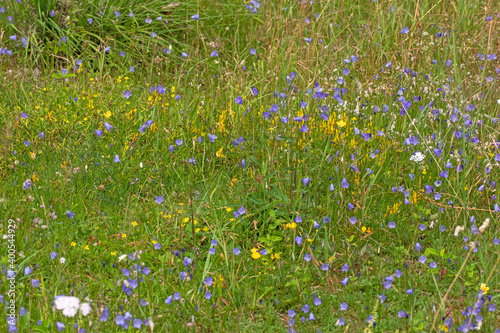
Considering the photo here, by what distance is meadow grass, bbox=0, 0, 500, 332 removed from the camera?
209 cm

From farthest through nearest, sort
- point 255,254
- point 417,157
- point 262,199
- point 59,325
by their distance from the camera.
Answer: point 417,157 < point 262,199 < point 255,254 < point 59,325

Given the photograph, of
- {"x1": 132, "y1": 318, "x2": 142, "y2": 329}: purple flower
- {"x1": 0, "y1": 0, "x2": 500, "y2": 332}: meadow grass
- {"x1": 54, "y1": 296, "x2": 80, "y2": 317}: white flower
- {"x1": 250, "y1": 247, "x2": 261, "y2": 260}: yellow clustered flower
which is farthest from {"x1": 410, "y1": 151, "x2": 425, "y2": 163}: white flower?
{"x1": 54, "y1": 296, "x2": 80, "y2": 317}: white flower

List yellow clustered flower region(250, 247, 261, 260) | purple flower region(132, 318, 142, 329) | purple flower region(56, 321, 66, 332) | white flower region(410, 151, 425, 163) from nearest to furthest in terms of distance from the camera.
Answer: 1. purple flower region(56, 321, 66, 332)
2. purple flower region(132, 318, 142, 329)
3. yellow clustered flower region(250, 247, 261, 260)
4. white flower region(410, 151, 425, 163)

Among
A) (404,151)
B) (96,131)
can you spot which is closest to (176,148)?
(96,131)

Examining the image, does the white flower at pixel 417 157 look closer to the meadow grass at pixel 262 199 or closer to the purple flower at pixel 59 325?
the meadow grass at pixel 262 199

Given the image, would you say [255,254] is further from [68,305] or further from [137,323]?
[68,305]

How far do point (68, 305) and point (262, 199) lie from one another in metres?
1.11

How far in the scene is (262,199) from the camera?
2613 mm

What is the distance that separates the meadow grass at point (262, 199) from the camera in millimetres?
2094

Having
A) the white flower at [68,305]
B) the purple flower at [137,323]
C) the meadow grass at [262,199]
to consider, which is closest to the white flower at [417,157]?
the meadow grass at [262,199]

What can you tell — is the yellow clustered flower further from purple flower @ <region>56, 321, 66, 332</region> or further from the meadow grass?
purple flower @ <region>56, 321, 66, 332</region>

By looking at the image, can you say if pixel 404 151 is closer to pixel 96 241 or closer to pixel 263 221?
pixel 263 221

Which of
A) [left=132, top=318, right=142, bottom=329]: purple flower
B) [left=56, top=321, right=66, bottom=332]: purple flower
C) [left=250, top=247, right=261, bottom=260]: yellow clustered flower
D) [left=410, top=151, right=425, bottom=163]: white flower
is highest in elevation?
[left=410, top=151, right=425, bottom=163]: white flower

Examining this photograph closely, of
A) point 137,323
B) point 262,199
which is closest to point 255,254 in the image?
point 262,199
